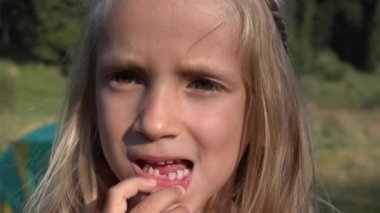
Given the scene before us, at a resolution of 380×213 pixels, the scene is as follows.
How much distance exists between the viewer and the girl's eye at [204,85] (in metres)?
1.09

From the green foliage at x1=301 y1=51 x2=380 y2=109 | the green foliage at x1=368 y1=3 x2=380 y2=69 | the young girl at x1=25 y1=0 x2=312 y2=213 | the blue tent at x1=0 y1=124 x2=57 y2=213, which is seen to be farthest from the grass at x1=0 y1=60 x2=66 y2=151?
the green foliage at x1=368 y1=3 x2=380 y2=69

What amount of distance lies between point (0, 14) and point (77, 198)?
3344mm

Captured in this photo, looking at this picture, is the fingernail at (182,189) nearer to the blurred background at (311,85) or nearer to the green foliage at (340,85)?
the blurred background at (311,85)

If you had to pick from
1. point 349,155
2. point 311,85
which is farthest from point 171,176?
point 311,85

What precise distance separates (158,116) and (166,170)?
7 centimetres

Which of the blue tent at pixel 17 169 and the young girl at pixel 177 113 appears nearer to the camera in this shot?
the young girl at pixel 177 113

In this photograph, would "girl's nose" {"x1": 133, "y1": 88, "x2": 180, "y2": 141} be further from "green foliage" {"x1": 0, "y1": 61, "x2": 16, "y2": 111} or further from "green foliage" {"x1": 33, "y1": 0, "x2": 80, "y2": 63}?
"green foliage" {"x1": 0, "y1": 61, "x2": 16, "y2": 111}

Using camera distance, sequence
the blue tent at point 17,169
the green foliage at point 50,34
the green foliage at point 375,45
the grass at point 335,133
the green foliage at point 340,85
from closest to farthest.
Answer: the blue tent at point 17,169, the green foliage at point 50,34, the grass at point 335,133, the green foliage at point 340,85, the green foliage at point 375,45

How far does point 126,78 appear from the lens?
1.10 meters

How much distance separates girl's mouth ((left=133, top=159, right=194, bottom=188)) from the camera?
107cm

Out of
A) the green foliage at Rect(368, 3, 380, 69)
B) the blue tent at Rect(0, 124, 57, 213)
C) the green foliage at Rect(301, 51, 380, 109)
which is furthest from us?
the green foliage at Rect(368, 3, 380, 69)

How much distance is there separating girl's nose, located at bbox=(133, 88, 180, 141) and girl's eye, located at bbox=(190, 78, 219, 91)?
38mm

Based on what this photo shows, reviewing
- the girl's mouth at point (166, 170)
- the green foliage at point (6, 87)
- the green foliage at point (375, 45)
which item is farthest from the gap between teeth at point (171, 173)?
the green foliage at point (375, 45)

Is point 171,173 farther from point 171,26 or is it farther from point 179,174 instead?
point 171,26
